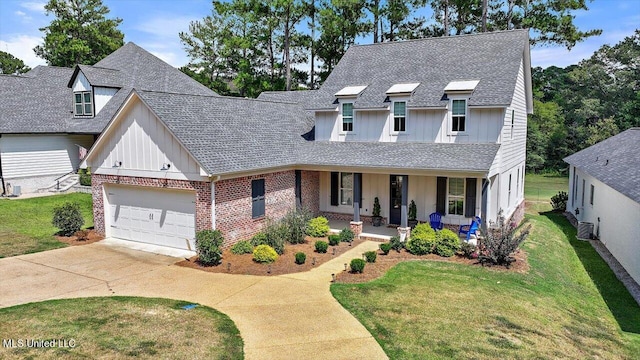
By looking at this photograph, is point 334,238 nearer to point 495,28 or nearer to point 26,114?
point 26,114

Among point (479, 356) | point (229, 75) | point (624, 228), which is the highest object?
point (229, 75)

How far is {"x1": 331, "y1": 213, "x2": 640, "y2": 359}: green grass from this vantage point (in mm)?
8883

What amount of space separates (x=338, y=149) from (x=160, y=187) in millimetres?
8148

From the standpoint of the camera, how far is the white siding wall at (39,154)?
26078 millimetres

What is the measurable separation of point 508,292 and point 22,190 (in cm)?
2807

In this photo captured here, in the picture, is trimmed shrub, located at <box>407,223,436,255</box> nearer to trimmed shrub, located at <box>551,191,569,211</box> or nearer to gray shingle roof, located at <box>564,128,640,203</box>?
gray shingle roof, located at <box>564,128,640,203</box>

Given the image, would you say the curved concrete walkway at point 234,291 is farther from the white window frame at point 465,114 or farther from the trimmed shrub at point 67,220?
the white window frame at point 465,114

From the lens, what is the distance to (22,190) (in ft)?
87.6

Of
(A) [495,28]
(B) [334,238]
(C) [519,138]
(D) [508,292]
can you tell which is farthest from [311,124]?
(A) [495,28]

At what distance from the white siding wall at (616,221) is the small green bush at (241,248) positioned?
12668 millimetres

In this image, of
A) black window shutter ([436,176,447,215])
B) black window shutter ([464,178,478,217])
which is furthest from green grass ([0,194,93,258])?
black window shutter ([464,178,478,217])

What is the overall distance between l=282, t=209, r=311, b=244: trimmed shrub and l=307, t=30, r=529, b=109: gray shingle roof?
5910mm

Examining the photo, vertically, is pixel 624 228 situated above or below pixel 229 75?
below

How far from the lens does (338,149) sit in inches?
789
